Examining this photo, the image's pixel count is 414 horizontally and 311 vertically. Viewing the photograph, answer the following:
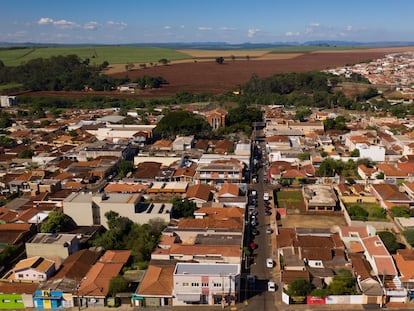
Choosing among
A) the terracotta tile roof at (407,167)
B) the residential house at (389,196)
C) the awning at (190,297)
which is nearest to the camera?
the awning at (190,297)

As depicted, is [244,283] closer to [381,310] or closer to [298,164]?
[381,310]

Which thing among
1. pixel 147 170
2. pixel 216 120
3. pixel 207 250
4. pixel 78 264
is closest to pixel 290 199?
pixel 207 250

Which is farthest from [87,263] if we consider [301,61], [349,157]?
[301,61]

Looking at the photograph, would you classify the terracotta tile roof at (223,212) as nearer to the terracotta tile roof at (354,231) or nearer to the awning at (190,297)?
the terracotta tile roof at (354,231)

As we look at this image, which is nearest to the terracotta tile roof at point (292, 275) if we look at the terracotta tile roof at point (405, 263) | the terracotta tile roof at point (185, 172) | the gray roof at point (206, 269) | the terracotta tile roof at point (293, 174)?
the gray roof at point (206, 269)

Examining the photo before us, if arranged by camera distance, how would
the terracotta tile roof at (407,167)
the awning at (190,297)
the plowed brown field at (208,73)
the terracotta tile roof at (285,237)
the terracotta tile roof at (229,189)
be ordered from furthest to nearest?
the plowed brown field at (208,73)
the terracotta tile roof at (407,167)
the terracotta tile roof at (229,189)
the terracotta tile roof at (285,237)
the awning at (190,297)

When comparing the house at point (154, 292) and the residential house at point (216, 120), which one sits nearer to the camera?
the house at point (154, 292)

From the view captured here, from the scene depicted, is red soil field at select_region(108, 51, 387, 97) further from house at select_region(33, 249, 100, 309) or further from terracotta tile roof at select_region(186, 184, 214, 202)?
house at select_region(33, 249, 100, 309)

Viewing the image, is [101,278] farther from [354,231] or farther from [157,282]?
[354,231]
